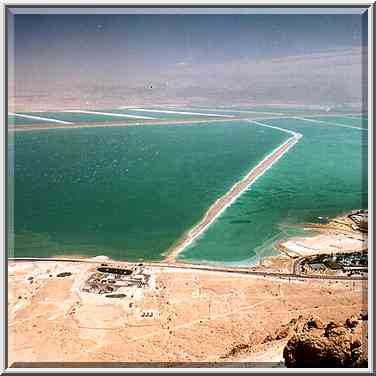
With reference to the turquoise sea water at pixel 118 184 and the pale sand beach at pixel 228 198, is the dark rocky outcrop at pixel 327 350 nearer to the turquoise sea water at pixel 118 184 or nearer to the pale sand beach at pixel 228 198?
the pale sand beach at pixel 228 198

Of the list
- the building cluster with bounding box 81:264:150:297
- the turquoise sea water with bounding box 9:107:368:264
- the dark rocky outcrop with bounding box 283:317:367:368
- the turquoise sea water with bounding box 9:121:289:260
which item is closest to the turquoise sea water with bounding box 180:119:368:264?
the turquoise sea water with bounding box 9:107:368:264

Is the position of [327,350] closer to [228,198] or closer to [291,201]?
[291,201]

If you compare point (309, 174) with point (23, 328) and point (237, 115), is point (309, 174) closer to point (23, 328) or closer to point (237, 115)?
point (237, 115)

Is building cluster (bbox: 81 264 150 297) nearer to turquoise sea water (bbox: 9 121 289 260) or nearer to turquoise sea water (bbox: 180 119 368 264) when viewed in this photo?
turquoise sea water (bbox: 9 121 289 260)

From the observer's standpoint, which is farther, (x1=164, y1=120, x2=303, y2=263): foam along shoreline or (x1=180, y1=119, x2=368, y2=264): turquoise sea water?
(x1=164, y1=120, x2=303, y2=263): foam along shoreline

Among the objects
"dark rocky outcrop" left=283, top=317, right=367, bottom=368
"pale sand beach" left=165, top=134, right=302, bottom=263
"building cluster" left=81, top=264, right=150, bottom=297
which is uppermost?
"pale sand beach" left=165, top=134, right=302, bottom=263

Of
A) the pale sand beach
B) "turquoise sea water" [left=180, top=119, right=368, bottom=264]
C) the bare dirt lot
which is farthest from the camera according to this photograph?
the pale sand beach
